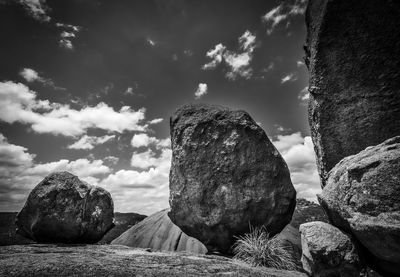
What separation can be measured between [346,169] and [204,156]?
4702 millimetres

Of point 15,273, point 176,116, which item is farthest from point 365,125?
point 15,273

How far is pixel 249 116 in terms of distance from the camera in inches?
366

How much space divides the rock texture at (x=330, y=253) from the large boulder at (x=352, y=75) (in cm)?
263

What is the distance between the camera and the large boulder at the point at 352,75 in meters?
6.51

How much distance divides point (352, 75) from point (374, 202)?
392cm

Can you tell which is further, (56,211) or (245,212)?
(56,211)

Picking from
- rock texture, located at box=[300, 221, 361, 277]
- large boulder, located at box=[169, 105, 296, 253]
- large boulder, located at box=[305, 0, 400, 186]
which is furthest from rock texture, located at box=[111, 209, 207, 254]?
large boulder, located at box=[305, 0, 400, 186]

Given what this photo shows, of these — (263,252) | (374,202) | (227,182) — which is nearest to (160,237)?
(227,182)

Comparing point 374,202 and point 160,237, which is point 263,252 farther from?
point 160,237

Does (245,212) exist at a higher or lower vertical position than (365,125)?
lower

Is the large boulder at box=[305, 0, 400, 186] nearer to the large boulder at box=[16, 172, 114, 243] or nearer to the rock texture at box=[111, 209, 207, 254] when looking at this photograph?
the rock texture at box=[111, 209, 207, 254]

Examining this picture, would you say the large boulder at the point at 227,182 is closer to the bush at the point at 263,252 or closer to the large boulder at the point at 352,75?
the bush at the point at 263,252

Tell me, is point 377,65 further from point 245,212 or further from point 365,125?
point 245,212

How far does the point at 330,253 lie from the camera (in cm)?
498
